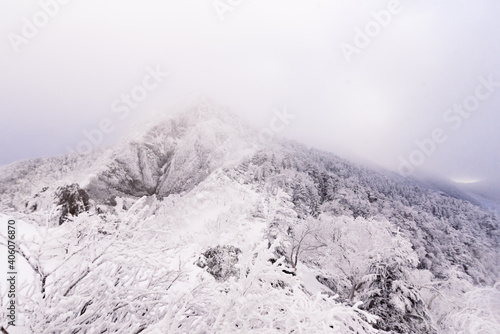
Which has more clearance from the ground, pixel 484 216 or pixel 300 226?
pixel 484 216

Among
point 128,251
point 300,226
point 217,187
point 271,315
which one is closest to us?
point 271,315

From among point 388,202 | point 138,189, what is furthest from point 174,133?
point 388,202

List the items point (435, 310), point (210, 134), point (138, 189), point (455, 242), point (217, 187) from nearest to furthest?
point (435, 310)
point (217, 187)
point (455, 242)
point (138, 189)
point (210, 134)

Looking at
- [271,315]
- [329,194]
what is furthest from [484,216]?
[271,315]

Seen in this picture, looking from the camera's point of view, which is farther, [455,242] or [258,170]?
[258,170]

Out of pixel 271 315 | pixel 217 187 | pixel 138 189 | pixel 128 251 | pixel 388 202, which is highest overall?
pixel 388 202

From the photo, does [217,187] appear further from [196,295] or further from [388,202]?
A: [388,202]

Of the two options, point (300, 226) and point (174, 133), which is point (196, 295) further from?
point (174, 133)
